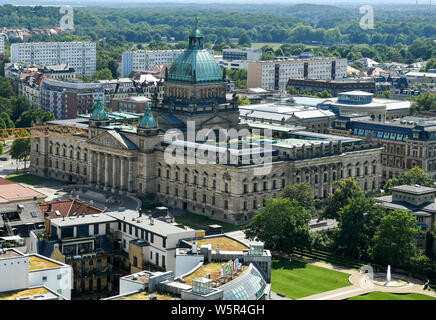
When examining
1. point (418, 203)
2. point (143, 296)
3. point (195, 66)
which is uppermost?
point (195, 66)

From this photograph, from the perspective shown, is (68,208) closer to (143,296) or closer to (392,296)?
(143,296)

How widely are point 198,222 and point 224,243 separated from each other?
50.0m

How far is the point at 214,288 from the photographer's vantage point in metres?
87.9

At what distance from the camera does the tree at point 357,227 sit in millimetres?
141000

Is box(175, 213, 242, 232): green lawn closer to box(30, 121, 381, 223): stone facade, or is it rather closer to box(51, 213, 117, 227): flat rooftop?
box(30, 121, 381, 223): stone facade

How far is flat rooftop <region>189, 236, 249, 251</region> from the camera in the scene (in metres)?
114

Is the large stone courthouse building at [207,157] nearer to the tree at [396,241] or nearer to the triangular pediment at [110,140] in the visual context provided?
the triangular pediment at [110,140]

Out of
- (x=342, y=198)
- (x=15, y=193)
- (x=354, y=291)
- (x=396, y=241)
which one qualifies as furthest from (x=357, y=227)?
(x=15, y=193)

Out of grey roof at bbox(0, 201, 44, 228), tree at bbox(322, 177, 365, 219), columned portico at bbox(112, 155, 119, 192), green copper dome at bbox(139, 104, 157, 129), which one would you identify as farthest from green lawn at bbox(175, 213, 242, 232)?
grey roof at bbox(0, 201, 44, 228)

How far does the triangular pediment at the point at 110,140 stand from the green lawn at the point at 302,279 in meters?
60.1

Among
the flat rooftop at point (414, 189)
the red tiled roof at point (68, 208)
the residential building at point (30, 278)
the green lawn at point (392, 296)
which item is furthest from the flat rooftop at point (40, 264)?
the flat rooftop at point (414, 189)

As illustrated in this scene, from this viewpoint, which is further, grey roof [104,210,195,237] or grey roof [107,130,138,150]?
grey roof [107,130,138,150]

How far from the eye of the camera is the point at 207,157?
173 m

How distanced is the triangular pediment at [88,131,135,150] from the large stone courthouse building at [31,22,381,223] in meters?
0.22
